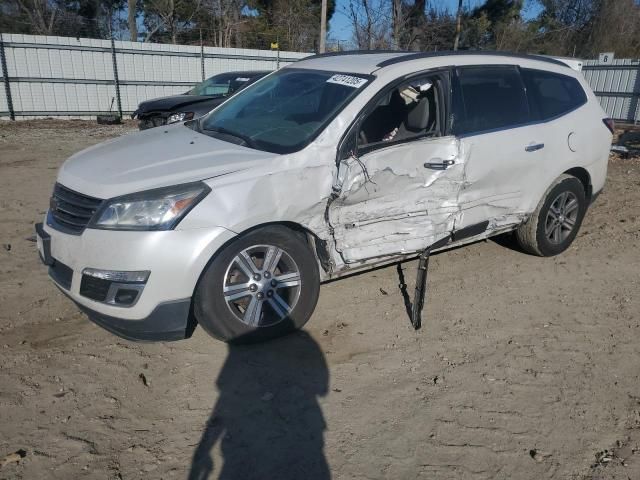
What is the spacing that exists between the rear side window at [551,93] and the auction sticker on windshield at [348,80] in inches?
67.7

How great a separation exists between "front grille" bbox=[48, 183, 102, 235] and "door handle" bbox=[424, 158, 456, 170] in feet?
7.32

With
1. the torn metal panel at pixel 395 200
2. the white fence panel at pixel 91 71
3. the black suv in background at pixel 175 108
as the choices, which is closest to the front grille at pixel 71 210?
the torn metal panel at pixel 395 200

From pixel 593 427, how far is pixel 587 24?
3917 centimetres

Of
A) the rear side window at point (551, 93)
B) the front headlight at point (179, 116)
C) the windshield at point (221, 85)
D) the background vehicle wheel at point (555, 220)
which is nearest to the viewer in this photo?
the rear side window at point (551, 93)

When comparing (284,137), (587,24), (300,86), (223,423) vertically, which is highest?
(587,24)

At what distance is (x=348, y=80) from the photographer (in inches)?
155

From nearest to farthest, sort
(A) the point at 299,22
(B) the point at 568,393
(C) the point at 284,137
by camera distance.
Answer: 1. (B) the point at 568,393
2. (C) the point at 284,137
3. (A) the point at 299,22

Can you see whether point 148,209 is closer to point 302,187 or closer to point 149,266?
point 149,266

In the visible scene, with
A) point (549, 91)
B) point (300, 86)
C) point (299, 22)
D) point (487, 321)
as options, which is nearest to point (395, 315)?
point (487, 321)

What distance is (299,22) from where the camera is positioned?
28.4 m

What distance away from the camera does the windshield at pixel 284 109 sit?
3686 millimetres

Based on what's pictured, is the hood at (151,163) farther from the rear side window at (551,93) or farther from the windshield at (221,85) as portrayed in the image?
the windshield at (221,85)

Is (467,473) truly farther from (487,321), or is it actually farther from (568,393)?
(487,321)

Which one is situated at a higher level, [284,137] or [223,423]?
[284,137]
